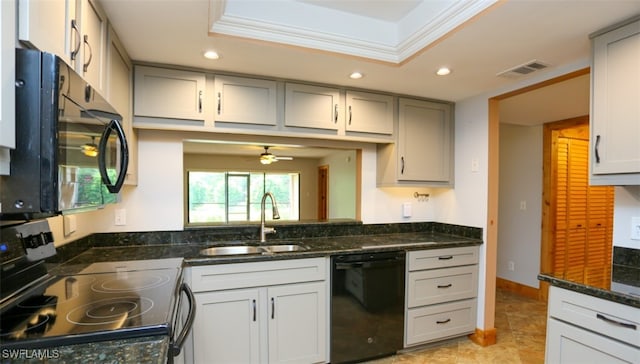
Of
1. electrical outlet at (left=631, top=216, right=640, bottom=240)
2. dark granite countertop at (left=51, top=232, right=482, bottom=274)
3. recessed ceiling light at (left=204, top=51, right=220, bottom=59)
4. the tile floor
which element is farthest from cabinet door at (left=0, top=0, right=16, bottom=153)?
electrical outlet at (left=631, top=216, right=640, bottom=240)

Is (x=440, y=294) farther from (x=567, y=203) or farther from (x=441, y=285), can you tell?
(x=567, y=203)

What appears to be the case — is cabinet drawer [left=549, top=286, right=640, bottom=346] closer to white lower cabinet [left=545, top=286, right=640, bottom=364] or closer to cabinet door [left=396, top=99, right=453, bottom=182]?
white lower cabinet [left=545, top=286, right=640, bottom=364]

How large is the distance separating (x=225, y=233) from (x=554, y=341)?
222cm

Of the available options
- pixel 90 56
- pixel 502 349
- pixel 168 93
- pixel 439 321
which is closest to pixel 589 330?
pixel 439 321

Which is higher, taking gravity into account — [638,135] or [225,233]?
[638,135]

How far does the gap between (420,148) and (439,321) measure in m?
1.51

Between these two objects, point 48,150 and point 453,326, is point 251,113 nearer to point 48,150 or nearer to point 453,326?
point 48,150

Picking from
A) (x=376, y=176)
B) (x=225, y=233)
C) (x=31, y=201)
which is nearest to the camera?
(x=31, y=201)

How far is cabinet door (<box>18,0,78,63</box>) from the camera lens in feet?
2.73

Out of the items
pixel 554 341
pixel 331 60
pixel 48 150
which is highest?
pixel 331 60

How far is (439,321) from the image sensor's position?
2.68 meters

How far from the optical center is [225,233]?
257 centimetres

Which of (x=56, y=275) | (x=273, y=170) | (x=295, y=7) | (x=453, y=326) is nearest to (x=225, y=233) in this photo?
(x=56, y=275)

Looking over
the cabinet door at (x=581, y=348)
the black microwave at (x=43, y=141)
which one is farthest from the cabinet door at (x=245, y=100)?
the cabinet door at (x=581, y=348)
